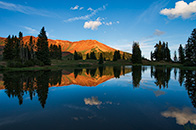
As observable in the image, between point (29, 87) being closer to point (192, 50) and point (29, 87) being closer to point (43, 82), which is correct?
point (43, 82)

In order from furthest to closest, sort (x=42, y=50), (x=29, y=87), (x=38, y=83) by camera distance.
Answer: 1. (x=42, y=50)
2. (x=38, y=83)
3. (x=29, y=87)

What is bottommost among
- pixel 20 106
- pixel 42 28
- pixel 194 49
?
pixel 20 106

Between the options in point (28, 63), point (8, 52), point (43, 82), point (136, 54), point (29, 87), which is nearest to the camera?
point (29, 87)

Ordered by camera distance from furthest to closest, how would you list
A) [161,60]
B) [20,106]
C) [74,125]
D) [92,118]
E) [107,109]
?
[161,60] → [20,106] → [107,109] → [92,118] → [74,125]

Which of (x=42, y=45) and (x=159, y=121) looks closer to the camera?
(x=159, y=121)

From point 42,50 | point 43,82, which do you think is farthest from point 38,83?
point 42,50

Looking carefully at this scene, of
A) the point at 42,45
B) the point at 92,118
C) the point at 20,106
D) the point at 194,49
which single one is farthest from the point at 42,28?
the point at 194,49

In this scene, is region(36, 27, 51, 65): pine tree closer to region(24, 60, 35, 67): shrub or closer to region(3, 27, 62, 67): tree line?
region(3, 27, 62, 67): tree line

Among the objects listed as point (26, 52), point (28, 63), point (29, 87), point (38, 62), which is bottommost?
point (29, 87)

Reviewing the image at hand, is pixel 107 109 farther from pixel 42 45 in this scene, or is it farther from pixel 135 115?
pixel 42 45

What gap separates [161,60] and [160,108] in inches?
4162

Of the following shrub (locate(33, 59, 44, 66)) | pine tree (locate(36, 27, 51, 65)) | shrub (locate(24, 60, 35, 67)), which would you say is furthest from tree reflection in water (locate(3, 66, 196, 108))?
pine tree (locate(36, 27, 51, 65))

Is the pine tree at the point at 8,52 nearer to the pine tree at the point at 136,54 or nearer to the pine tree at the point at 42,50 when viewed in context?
the pine tree at the point at 42,50

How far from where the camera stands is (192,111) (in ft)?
22.5
